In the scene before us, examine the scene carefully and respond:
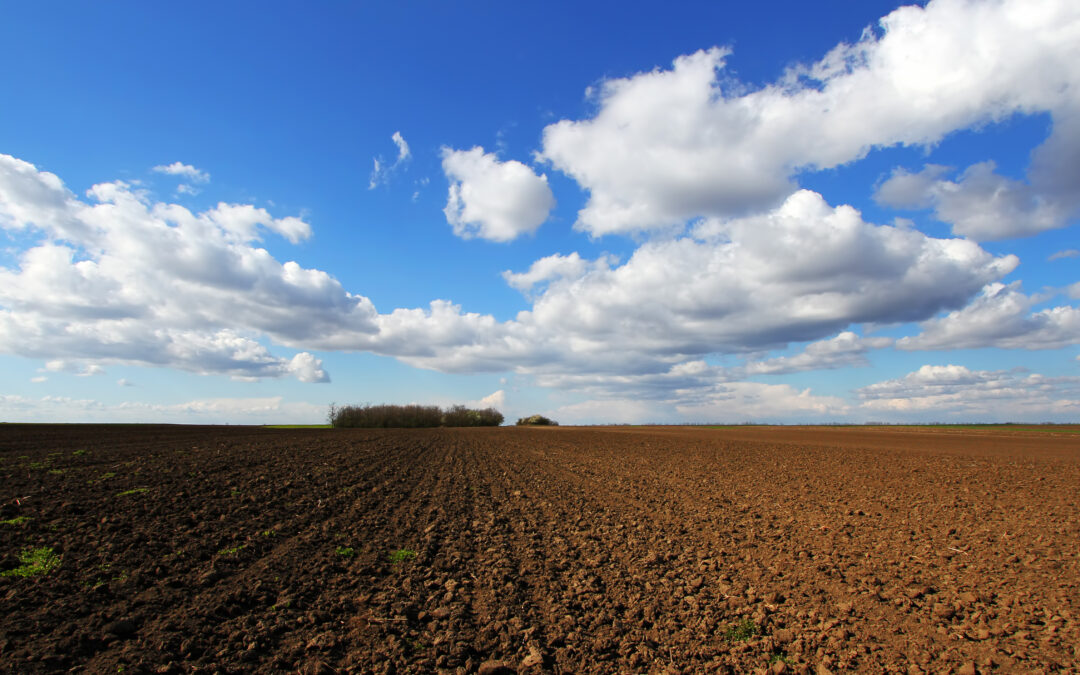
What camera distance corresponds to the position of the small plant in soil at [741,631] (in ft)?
19.3

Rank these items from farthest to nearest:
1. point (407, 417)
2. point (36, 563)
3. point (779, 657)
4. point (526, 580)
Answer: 1. point (407, 417)
2. point (526, 580)
3. point (36, 563)
4. point (779, 657)

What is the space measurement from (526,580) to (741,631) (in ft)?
9.95

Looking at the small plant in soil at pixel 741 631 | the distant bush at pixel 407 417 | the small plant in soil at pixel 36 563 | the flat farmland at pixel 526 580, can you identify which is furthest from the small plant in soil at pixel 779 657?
the distant bush at pixel 407 417

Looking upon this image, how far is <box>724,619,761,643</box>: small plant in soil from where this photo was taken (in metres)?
5.88

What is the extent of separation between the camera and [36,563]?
7.49m

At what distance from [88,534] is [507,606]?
307 inches

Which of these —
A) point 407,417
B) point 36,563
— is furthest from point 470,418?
point 36,563

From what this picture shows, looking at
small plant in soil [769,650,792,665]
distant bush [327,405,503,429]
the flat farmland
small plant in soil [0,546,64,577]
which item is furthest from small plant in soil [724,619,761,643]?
distant bush [327,405,503,429]

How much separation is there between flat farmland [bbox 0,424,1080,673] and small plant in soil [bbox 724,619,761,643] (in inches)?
1.2

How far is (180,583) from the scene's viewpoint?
7.02 meters

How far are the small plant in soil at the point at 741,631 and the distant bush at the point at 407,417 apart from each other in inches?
4252

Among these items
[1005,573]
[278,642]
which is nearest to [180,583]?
[278,642]

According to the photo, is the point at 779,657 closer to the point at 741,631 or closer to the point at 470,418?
the point at 741,631

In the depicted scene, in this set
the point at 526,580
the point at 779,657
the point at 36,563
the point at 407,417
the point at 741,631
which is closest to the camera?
the point at 779,657
